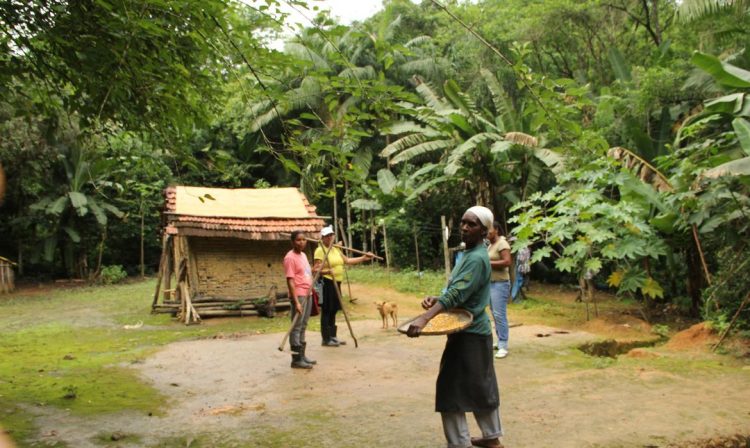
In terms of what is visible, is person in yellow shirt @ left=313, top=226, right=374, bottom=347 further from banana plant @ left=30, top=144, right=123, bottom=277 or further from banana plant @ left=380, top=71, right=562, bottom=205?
banana plant @ left=30, top=144, right=123, bottom=277

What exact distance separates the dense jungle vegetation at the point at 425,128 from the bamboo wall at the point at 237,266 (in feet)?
5.04

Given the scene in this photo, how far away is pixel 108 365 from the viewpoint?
7.79 metres

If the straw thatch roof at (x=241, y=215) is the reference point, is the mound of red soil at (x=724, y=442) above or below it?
below

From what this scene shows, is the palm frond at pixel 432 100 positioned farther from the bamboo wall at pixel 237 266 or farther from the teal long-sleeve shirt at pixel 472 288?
the teal long-sleeve shirt at pixel 472 288

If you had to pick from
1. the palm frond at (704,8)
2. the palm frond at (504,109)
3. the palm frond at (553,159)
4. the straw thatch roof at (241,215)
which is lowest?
the straw thatch roof at (241,215)

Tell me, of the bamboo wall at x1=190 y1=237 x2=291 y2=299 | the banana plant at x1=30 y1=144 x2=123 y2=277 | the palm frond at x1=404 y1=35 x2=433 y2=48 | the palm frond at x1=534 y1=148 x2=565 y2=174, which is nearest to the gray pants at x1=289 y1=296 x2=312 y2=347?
the bamboo wall at x1=190 y1=237 x2=291 y2=299

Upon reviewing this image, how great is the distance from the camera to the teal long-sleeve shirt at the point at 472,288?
3943mm

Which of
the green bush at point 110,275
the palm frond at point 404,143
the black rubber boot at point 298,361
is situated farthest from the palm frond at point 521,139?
the green bush at point 110,275

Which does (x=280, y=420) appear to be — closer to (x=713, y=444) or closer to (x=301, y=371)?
(x=301, y=371)

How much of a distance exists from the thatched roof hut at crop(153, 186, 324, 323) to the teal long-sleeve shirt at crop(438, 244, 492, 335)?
8696mm

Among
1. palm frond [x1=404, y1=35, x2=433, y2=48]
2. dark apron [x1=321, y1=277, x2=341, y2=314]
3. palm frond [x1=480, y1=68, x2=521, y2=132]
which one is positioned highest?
palm frond [x1=404, y1=35, x2=433, y2=48]

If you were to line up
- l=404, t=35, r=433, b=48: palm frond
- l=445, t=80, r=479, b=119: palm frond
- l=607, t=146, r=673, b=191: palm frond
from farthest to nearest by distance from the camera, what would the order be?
l=404, t=35, r=433, b=48: palm frond
l=445, t=80, r=479, b=119: palm frond
l=607, t=146, r=673, b=191: palm frond

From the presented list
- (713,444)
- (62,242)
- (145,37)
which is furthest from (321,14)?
(62,242)

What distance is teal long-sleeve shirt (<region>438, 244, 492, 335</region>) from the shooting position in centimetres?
394
